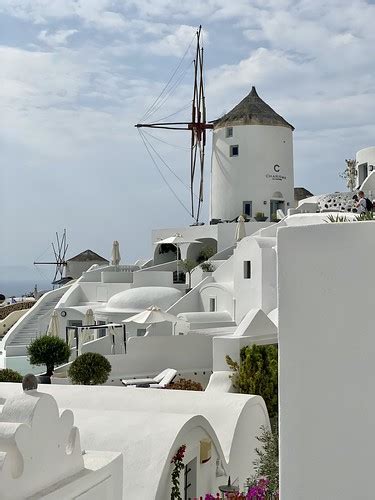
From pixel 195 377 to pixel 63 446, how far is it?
1285 cm

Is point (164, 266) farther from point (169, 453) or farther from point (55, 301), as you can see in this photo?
point (169, 453)

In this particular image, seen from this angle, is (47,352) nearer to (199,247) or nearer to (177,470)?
(177,470)

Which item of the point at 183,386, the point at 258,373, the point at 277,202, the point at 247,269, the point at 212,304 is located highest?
the point at 277,202

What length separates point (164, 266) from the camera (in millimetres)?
36406

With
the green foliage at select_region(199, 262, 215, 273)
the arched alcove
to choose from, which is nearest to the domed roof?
the green foliage at select_region(199, 262, 215, 273)

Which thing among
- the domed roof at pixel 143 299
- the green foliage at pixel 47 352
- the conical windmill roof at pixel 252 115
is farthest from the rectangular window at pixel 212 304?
the conical windmill roof at pixel 252 115

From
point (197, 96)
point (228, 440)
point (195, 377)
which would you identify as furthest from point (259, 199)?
point (228, 440)

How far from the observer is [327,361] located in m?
4.81

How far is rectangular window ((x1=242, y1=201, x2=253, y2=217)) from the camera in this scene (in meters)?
40.9

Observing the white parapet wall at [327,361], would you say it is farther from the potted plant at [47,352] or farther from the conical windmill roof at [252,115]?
the conical windmill roof at [252,115]

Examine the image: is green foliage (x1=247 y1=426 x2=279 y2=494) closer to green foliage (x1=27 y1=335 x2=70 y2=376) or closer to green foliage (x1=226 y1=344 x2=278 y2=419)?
green foliage (x1=226 y1=344 x2=278 y2=419)

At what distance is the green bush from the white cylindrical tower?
25080 millimetres

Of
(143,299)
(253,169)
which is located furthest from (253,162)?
(143,299)

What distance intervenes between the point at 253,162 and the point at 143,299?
656 inches
